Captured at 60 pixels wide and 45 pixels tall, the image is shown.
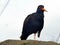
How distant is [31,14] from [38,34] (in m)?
0.42

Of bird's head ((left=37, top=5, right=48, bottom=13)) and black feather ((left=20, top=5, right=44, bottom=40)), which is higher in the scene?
bird's head ((left=37, top=5, right=48, bottom=13))

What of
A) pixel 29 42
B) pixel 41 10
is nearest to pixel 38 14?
pixel 41 10

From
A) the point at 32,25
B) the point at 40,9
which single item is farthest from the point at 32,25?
the point at 40,9

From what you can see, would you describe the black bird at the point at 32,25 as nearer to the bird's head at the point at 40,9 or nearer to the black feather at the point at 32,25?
the black feather at the point at 32,25

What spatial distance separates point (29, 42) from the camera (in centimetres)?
463

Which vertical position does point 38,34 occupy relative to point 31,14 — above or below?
below

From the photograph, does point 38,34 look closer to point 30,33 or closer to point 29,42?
point 30,33

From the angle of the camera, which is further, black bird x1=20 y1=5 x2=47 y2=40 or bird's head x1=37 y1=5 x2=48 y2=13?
bird's head x1=37 y1=5 x2=48 y2=13

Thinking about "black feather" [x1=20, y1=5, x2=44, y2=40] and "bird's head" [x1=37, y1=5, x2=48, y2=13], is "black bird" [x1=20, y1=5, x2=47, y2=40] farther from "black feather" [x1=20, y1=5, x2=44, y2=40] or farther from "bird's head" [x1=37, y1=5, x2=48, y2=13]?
"bird's head" [x1=37, y1=5, x2=48, y2=13]

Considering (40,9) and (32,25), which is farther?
(40,9)

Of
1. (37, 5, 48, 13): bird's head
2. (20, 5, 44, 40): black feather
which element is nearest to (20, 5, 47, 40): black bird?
(20, 5, 44, 40): black feather

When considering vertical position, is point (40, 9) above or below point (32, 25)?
above

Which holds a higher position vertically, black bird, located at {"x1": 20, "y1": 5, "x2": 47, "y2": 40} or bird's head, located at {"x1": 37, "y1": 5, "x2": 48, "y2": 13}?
bird's head, located at {"x1": 37, "y1": 5, "x2": 48, "y2": 13}

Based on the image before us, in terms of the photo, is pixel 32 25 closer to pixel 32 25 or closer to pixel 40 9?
pixel 32 25
